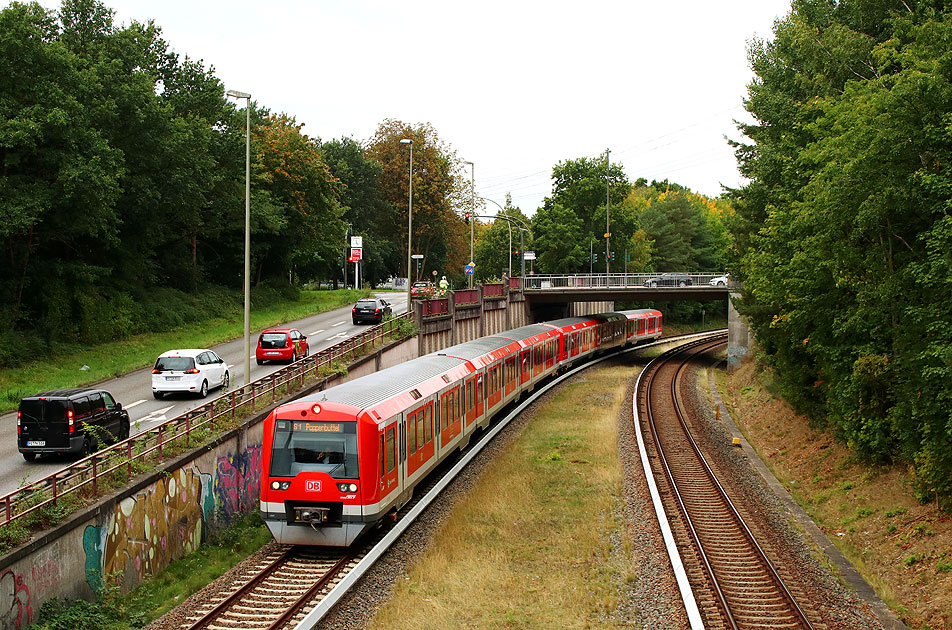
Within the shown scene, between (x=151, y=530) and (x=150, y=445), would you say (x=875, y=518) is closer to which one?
(x=151, y=530)

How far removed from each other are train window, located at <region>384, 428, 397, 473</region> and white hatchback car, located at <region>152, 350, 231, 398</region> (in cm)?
1208

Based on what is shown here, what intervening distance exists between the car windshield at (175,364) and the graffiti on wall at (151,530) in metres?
9.85

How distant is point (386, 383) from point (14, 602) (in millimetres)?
8323

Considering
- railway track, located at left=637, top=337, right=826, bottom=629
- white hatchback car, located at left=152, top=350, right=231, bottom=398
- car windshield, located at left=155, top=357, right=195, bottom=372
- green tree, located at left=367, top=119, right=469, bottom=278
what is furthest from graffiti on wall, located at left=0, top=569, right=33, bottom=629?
green tree, located at left=367, top=119, right=469, bottom=278

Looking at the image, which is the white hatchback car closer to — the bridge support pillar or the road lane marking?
the road lane marking

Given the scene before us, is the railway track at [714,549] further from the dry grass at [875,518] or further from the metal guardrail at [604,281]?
the metal guardrail at [604,281]

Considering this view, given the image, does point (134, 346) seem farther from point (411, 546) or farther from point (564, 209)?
point (564, 209)

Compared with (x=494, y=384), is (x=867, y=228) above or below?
above

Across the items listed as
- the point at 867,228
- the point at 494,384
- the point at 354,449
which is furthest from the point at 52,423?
the point at 867,228

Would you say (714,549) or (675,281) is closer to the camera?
(714,549)

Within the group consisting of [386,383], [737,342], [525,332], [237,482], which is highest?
[386,383]

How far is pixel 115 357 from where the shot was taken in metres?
32.9

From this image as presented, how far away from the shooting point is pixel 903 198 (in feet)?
45.7

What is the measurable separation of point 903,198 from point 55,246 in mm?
34823
